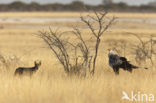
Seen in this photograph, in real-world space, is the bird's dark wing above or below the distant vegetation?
below

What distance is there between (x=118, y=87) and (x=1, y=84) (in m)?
1.57

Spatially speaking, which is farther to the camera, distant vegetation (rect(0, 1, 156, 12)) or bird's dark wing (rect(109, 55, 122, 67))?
distant vegetation (rect(0, 1, 156, 12))

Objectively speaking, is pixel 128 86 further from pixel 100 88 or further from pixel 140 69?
pixel 140 69

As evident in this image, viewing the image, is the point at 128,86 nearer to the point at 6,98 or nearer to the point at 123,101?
the point at 123,101

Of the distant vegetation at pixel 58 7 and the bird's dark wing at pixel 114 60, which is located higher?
the distant vegetation at pixel 58 7

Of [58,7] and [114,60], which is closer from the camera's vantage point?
[114,60]

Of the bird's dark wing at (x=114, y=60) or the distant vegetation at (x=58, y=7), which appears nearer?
the bird's dark wing at (x=114, y=60)

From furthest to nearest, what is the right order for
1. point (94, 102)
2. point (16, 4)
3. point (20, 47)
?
point (16, 4) < point (20, 47) < point (94, 102)

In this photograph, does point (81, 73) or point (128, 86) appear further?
point (81, 73)

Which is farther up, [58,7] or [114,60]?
[58,7]

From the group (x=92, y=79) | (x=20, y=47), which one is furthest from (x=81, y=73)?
(x=20, y=47)

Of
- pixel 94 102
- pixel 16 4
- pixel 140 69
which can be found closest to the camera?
pixel 94 102

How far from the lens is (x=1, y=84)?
20.3 feet

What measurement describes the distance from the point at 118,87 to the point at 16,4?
51054 millimetres
